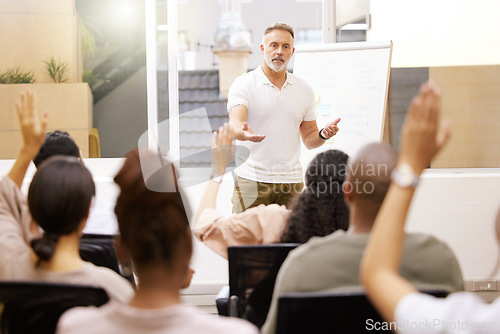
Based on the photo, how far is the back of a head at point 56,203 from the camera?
4.58ft

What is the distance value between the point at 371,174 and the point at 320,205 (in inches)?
21.1

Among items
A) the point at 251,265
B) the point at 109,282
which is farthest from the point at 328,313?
the point at 251,265

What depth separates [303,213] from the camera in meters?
1.87

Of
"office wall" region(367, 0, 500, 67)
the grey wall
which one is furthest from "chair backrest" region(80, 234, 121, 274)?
"office wall" region(367, 0, 500, 67)

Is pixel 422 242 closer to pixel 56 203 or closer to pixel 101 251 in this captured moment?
pixel 56 203

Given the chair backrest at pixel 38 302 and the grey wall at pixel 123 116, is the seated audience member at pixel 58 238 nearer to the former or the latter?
the chair backrest at pixel 38 302

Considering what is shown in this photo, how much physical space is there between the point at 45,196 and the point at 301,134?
85.2 inches

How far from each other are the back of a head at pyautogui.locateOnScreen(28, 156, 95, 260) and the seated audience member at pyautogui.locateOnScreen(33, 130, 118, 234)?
29.4 inches

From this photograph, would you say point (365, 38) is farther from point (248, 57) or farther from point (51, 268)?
point (51, 268)

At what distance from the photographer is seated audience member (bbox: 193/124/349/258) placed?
1.86m

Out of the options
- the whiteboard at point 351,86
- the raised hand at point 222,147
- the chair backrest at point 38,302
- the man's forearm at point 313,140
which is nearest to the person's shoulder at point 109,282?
the chair backrest at point 38,302

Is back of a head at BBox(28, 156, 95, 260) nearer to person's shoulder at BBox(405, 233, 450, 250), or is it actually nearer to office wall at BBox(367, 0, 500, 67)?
person's shoulder at BBox(405, 233, 450, 250)

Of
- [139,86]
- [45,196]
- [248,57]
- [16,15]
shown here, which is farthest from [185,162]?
[45,196]

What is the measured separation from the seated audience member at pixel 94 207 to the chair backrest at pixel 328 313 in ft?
3.87
